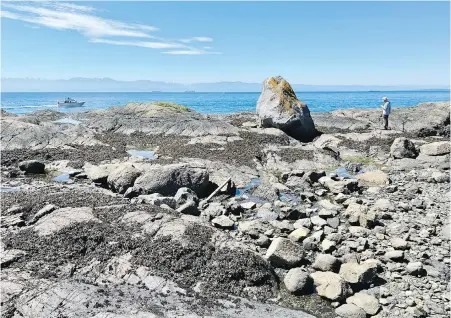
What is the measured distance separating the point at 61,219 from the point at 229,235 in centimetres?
588

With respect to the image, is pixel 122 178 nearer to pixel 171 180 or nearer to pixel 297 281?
pixel 171 180

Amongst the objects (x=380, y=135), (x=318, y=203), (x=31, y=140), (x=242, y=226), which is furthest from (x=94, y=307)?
(x=380, y=135)

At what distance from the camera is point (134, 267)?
432 inches

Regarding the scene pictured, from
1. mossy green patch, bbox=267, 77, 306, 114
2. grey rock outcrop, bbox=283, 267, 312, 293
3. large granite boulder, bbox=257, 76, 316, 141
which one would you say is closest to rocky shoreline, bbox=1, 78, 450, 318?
grey rock outcrop, bbox=283, 267, 312, 293

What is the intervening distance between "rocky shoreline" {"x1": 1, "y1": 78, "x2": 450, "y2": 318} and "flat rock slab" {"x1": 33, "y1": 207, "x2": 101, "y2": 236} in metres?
0.07

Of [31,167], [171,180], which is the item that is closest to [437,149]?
[171,180]

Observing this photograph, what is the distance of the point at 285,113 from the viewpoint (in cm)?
3616

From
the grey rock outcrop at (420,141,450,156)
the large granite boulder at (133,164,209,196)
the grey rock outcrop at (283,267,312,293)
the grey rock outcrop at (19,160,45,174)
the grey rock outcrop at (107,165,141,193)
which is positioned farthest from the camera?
the grey rock outcrop at (420,141,450,156)

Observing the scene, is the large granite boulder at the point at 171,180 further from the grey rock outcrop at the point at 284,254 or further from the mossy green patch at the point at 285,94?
the mossy green patch at the point at 285,94

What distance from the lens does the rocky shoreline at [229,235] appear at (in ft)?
32.9

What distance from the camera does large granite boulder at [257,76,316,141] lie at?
117 feet

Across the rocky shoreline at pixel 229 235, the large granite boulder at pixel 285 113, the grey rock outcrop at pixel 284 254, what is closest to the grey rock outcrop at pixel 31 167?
the rocky shoreline at pixel 229 235

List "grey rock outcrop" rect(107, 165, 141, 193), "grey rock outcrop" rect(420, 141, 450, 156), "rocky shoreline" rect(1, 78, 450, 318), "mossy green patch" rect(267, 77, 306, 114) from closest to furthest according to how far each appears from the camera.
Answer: "rocky shoreline" rect(1, 78, 450, 318) < "grey rock outcrop" rect(107, 165, 141, 193) < "grey rock outcrop" rect(420, 141, 450, 156) < "mossy green patch" rect(267, 77, 306, 114)

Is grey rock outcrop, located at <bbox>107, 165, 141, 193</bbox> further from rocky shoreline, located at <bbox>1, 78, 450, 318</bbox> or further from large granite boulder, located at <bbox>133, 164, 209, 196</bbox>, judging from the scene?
large granite boulder, located at <bbox>133, 164, 209, 196</bbox>
